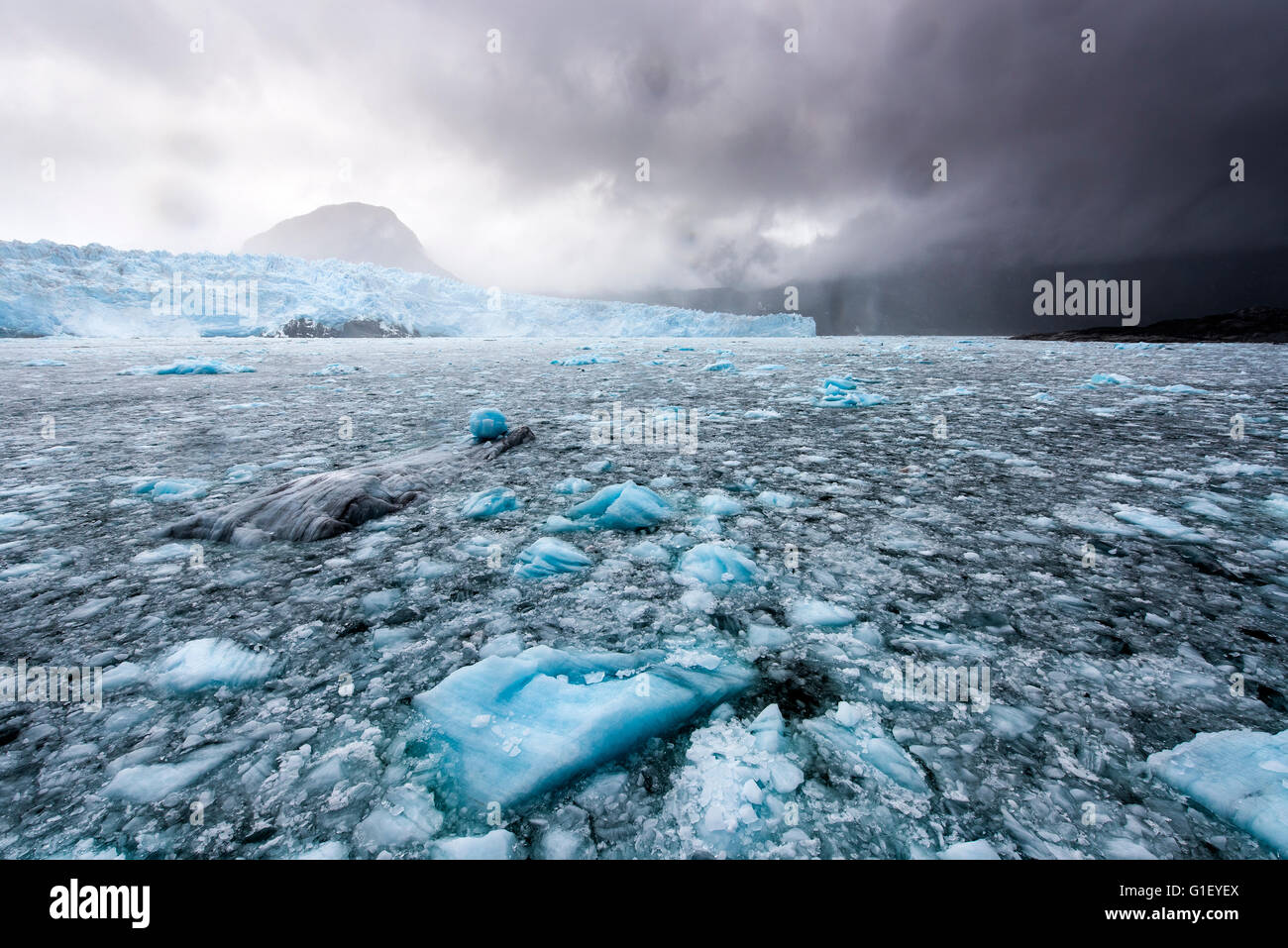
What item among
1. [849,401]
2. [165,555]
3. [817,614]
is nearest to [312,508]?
[165,555]

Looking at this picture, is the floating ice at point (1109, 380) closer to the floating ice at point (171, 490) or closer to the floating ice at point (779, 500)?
the floating ice at point (779, 500)

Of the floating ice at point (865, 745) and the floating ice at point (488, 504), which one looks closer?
the floating ice at point (865, 745)

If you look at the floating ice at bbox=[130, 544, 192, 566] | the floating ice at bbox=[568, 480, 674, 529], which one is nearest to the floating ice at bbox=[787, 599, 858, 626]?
the floating ice at bbox=[568, 480, 674, 529]

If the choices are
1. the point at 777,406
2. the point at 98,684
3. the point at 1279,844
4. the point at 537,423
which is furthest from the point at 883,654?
the point at 777,406

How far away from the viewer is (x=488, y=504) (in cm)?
211

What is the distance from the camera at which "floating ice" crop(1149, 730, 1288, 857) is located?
749mm

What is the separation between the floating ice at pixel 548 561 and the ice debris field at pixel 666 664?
1cm

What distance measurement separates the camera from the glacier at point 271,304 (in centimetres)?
2711

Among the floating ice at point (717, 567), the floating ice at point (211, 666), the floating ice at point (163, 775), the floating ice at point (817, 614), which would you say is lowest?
the floating ice at point (163, 775)

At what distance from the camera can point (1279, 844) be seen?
718mm

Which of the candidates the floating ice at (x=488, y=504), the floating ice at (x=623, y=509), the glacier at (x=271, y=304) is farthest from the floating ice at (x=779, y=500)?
the glacier at (x=271, y=304)

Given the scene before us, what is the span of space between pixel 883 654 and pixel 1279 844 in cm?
58

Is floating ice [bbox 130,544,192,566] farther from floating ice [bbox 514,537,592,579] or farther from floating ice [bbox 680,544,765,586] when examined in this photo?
floating ice [bbox 680,544,765,586]
